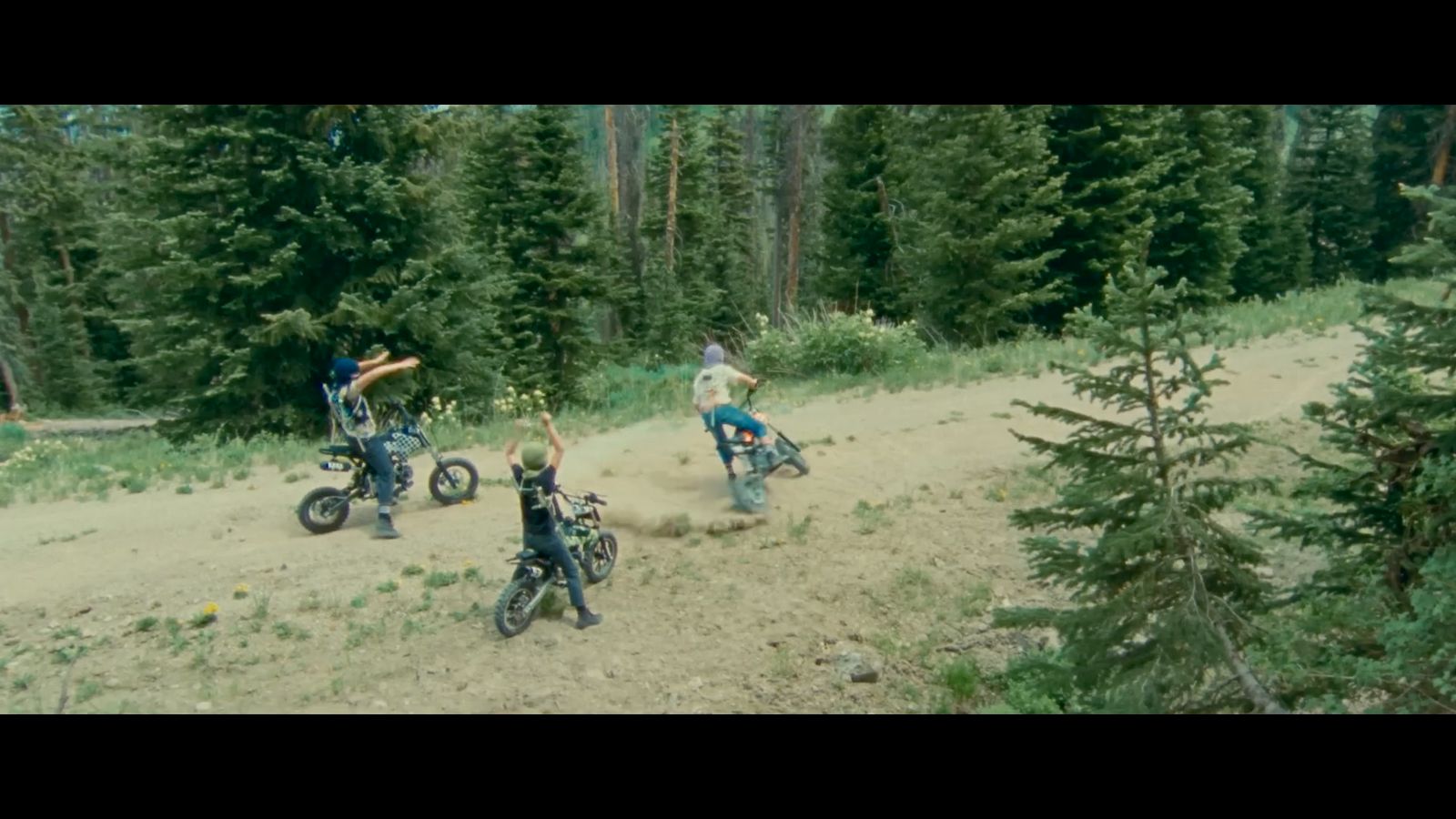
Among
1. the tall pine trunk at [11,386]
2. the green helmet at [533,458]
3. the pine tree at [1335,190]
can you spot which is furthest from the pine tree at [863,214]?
the tall pine trunk at [11,386]

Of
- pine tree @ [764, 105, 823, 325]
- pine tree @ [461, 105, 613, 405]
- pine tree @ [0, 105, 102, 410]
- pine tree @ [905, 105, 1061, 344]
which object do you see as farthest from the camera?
pine tree @ [0, 105, 102, 410]

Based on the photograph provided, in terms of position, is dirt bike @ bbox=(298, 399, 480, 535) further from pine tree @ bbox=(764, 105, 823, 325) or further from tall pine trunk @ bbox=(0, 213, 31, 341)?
tall pine trunk @ bbox=(0, 213, 31, 341)

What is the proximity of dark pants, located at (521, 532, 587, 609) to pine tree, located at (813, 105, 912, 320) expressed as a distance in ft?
84.1

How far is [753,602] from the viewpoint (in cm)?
896

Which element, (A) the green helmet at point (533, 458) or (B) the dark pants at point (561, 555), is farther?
(B) the dark pants at point (561, 555)

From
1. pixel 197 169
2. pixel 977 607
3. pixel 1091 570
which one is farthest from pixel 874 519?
pixel 197 169

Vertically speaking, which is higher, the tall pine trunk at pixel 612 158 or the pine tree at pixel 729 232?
the tall pine trunk at pixel 612 158

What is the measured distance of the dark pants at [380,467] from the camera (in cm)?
1052

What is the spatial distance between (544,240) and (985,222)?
470 inches

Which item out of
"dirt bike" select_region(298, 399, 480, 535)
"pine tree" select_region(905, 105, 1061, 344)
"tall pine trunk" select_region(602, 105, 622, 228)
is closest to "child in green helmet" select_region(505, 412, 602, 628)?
"dirt bike" select_region(298, 399, 480, 535)

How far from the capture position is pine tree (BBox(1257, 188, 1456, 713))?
4.02m

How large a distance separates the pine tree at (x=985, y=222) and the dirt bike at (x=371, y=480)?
14259mm

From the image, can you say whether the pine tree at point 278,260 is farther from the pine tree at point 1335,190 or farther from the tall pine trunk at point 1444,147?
the pine tree at point 1335,190

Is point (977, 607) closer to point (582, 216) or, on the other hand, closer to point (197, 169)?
point (197, 169)
